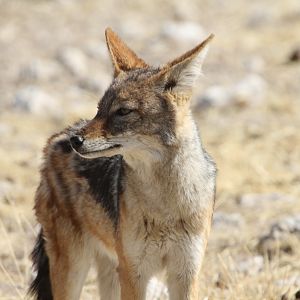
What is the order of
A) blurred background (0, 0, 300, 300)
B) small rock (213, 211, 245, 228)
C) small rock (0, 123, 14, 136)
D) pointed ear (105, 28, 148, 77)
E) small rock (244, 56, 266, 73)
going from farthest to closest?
1. small rock (244, 56, 266, 73)
2. small rock (0, 123, 14, 136)
3. small rock (213, 211, 245, 228)
4. blurred background (0, 0, 300, 300)
5. pointed ear (105, 28, 148, 77)

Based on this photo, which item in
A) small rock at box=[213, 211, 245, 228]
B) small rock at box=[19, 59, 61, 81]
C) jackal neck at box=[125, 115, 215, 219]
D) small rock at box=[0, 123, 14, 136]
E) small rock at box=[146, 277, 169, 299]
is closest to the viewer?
jackal neck at box=[125, 115, 215, 219]

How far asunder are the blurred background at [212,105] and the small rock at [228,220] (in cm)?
2

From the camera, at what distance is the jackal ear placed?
20.0 feet

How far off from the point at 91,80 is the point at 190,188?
8861mm

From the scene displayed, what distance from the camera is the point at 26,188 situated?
11.1 metres

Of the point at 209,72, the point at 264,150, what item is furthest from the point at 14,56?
the point at 264,150

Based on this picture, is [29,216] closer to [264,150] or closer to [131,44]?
[264,150]

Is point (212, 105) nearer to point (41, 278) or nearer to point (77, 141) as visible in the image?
point (41, 278)

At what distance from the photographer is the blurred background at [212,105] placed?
28.2 feet

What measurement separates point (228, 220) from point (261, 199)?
0.76 m

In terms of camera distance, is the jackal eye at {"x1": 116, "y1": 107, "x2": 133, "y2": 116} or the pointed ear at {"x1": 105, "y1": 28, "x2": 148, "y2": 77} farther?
the pointed ear at {"x1": 105, "y1": 28, "x2": 148, "y2": 77}

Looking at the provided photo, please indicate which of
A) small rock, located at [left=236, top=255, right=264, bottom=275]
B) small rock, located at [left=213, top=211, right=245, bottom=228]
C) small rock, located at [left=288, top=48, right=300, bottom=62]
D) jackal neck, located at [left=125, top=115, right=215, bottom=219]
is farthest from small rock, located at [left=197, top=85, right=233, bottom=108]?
jackal neck, located at [left=125, top=115, right=215, bottom=219]

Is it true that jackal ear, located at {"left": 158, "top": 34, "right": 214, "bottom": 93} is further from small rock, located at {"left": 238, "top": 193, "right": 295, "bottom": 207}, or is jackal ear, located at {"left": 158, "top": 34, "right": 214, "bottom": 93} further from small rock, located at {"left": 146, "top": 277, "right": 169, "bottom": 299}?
small rock, located at {"left": 238, "top": 193, "right": 295, "bottom": 207}

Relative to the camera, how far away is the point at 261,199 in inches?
420
